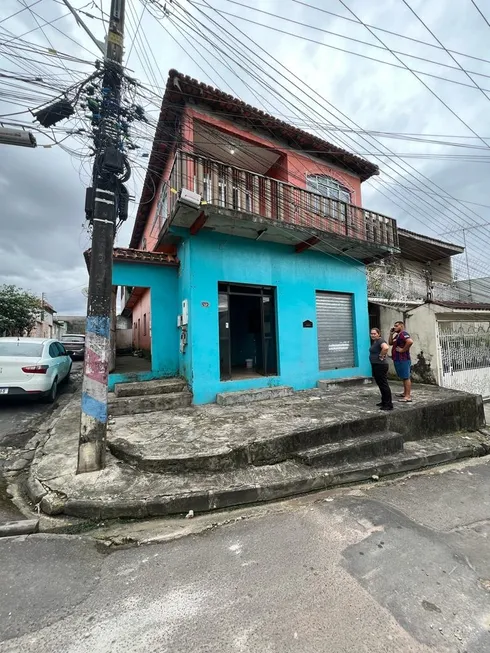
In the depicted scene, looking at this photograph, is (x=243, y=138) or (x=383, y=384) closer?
(x=383, y=384)

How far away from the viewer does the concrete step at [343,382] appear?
7.89 metres

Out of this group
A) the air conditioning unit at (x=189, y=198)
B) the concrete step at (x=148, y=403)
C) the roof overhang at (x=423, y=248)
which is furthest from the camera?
the roof overhang at (x=423, y=248)

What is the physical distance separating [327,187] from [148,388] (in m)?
8.04

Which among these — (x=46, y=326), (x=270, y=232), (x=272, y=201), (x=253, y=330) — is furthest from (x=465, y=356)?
(x=46, y=326)

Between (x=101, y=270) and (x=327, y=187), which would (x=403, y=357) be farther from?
(x=327, y=187)

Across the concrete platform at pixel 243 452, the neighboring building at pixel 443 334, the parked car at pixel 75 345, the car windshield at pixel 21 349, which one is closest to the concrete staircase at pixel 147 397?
the concrete platform at pixel 243 452

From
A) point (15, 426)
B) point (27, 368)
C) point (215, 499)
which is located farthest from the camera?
point (27, 368)

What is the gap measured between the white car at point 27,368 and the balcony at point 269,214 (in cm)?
408

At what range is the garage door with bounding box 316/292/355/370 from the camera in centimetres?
844

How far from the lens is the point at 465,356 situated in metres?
8.77

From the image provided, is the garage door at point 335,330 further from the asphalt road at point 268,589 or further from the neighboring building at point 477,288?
the neighboring building at point 477,288

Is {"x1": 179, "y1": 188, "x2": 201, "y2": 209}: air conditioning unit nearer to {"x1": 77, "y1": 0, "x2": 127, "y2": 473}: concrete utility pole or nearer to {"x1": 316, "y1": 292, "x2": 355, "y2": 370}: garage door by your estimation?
{"x1": 77, "y1": 0, "x2": 127, "y2": 473}: concrete utility pole

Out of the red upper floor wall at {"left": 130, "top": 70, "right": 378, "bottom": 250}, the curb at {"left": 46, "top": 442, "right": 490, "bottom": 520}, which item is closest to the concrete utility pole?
the curb at {"left": 46, "top": 442, "right": 490, "bottom": 520}

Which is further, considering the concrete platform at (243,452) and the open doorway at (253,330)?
the open doorway at (253,330)
